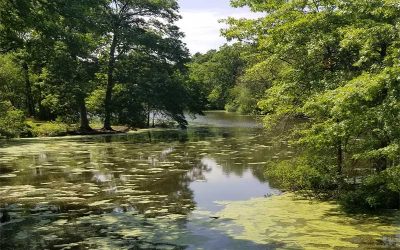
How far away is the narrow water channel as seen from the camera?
743 cm

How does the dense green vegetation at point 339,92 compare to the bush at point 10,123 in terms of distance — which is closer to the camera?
the dense green vegetation at point 339,92

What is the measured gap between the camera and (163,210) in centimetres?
975

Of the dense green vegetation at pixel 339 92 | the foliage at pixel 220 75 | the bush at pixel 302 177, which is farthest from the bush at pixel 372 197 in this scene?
the foliage at pixel 220 75

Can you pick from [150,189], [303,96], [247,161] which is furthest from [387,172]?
[247,161]

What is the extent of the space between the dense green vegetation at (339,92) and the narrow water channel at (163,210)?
0.80 m

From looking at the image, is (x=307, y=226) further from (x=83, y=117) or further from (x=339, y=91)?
(x=83, y=117)

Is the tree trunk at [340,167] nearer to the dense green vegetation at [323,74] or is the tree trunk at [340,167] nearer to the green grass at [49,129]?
the dense green vegetation at [323,74]

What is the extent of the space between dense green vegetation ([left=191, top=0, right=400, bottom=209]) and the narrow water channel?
80 cm

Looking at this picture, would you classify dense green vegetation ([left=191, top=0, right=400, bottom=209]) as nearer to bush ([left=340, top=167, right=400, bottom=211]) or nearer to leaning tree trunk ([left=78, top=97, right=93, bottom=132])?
bush ([left=340, top=167, right=400, bottom=211])

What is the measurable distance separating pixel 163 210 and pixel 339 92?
4.55 m

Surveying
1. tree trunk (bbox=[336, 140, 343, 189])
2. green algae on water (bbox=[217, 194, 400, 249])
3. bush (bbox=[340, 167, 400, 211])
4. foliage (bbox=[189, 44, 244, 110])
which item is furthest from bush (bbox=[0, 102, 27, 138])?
foliage (bbox=[189, 44, 244, 110])

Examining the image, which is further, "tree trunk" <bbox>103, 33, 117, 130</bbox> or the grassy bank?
"tree trunk" <bbox>103, 33, 117, 130</bbox>

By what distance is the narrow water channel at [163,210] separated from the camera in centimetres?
743

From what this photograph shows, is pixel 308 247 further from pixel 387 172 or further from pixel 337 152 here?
pixel 337 152
